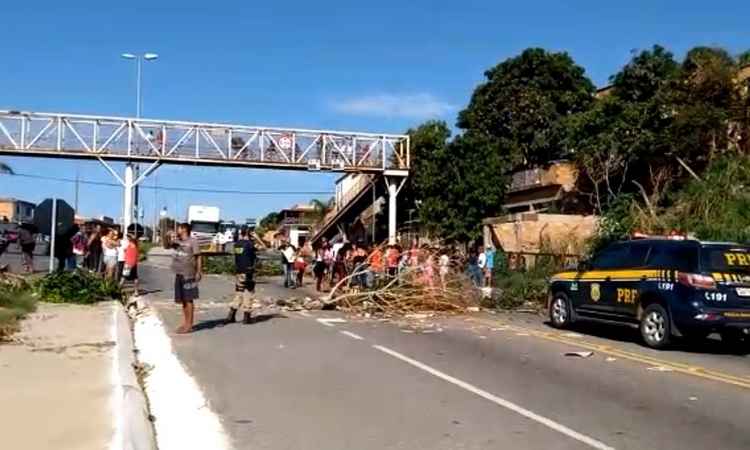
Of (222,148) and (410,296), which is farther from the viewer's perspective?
(222,148)

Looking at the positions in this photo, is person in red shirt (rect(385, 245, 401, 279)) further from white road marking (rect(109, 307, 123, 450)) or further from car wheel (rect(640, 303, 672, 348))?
white road marking (rect(109, 307, 123, 450))

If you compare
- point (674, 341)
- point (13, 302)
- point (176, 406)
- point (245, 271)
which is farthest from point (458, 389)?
point (13, 302)

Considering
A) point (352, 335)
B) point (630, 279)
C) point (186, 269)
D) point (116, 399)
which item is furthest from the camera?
point (352, 335)

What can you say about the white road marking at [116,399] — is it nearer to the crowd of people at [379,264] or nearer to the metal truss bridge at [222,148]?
the crowd of people at [379,264]

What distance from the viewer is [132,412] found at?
8.17 m

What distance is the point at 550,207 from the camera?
146ft

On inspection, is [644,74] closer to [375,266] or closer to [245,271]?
[375,266]

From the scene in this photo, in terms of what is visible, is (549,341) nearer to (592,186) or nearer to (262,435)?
(262,435)

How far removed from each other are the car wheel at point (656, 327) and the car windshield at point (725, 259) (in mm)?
1037

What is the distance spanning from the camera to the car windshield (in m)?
14.7

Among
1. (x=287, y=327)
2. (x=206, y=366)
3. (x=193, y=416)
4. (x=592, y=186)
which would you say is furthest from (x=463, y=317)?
(x=592, y=186)

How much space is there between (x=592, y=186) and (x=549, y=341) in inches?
1053

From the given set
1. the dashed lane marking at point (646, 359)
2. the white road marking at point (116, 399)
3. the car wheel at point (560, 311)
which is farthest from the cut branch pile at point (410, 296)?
the white road marking at point (116, 399)

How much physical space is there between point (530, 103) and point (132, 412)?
1715 inches
